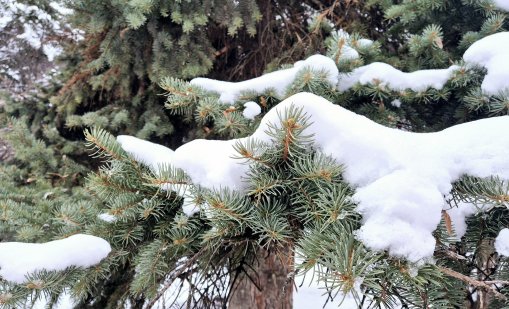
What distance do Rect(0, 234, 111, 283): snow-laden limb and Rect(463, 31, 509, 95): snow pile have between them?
1.76m

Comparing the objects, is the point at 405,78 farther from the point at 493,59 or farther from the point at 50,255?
the point at 50,255

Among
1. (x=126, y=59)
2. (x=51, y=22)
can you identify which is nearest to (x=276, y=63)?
(x=126, y=59)

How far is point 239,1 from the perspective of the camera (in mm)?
2498

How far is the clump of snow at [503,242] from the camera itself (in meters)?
1.06

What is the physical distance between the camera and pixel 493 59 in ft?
5.35

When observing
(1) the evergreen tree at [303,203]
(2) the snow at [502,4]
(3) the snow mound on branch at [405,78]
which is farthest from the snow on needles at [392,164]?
(2) the snow at [502,4]

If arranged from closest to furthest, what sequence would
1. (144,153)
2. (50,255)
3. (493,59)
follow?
(50,255) → (144,153) → (493,59)

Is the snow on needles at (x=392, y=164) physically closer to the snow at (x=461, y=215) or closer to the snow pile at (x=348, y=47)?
the snow at (x=461, y=215)

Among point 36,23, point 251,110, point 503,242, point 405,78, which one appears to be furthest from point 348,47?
point 36,23

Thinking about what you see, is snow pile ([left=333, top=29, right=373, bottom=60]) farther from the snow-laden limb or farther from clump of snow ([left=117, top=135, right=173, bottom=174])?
the snow-laden limb

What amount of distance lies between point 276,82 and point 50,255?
1208mm

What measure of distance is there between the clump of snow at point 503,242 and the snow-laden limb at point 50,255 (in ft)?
4.24

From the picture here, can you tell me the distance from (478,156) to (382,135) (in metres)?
0.28

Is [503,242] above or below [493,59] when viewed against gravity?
below
